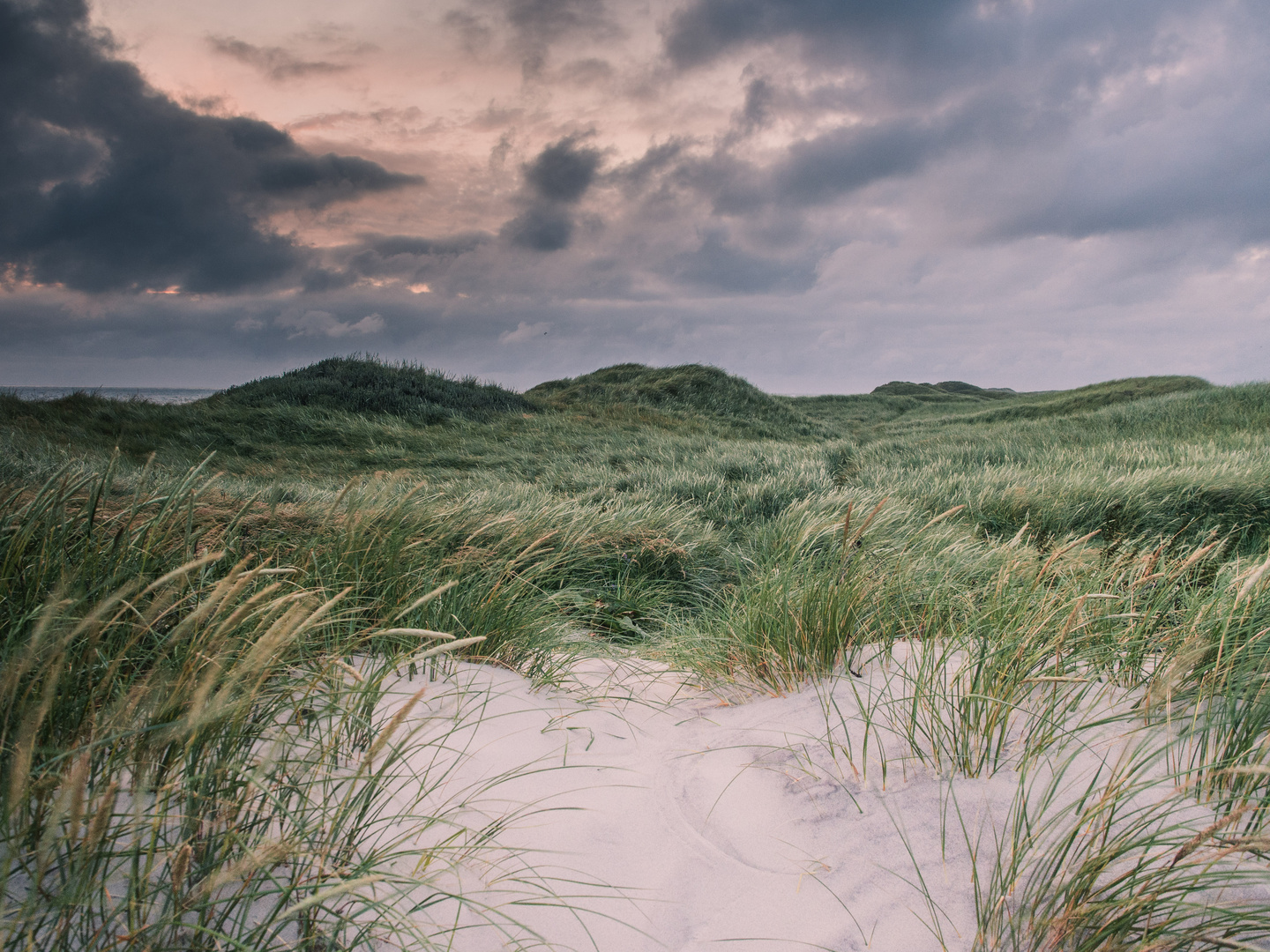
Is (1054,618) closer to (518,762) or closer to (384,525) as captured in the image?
(518,762)

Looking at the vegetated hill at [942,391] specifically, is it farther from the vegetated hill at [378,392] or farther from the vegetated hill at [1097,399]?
the vegetated hill at [378,392]

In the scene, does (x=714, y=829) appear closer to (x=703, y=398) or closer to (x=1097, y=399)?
(x=703, y=398)

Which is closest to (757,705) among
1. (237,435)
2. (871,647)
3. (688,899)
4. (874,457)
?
(871,647)

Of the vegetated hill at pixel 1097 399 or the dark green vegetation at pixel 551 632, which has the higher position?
the vegetated hill at pixel 1097 399

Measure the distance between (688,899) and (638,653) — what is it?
146cm

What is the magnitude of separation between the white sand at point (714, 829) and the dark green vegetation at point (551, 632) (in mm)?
140

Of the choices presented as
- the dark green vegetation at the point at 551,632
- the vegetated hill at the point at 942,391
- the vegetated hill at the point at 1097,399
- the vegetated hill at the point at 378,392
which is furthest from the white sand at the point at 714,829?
the vegetated hill at the point at 942,391

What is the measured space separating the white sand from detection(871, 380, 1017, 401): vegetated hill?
1810 inches

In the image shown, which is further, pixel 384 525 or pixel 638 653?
pixel 384 525

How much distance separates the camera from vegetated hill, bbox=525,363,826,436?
18.1 m

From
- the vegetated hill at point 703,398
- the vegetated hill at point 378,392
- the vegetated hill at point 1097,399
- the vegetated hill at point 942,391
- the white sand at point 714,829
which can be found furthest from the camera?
the vegetated hill at point 942,391

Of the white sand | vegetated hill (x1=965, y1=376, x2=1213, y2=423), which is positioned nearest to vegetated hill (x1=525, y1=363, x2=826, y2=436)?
vegetated hill (x1=965, y1=376, x2=1213, y2=423)

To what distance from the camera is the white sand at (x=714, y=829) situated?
1.36 m

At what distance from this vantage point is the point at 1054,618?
89.0 inches
